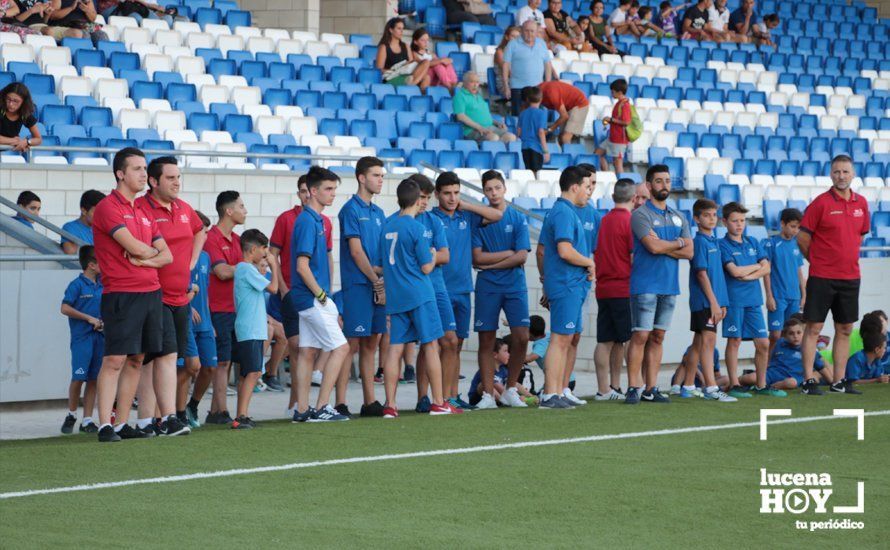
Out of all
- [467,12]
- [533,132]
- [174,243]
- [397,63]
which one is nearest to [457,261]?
[174,243]

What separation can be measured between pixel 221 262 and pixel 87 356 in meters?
1.16

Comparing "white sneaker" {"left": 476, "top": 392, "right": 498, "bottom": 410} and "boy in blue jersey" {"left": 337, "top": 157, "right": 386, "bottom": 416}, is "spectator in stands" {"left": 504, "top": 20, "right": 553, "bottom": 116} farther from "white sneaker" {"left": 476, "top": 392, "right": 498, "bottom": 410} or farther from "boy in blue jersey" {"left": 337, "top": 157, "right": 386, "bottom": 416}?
"boy in blue jersey" {"left": 337, "top": 157, "right": 386, "bottom": 416}

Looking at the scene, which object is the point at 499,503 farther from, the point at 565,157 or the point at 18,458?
the point at 565,157

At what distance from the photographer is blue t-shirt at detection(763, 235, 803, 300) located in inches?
547

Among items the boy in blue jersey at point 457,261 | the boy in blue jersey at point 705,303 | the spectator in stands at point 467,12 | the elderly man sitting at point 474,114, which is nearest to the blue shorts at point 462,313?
the boy in blue jersey at point 457,261

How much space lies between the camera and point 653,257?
1105cm

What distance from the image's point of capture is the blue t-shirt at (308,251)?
9.87m

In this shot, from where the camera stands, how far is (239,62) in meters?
18.9

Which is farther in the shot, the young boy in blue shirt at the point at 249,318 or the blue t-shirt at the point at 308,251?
the blue t-shirt at the point at 308,251

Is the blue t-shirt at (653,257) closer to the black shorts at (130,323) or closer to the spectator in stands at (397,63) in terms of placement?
the black shorts at (130,323)

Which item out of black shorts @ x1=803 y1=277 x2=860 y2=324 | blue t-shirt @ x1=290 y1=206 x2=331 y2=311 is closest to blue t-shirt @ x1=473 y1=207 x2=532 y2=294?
blue t-shirt @ x1=290 y1=206 x2=331 y2=311

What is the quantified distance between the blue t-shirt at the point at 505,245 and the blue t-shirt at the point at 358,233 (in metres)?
1.03

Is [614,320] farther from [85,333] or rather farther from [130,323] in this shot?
[130,323]

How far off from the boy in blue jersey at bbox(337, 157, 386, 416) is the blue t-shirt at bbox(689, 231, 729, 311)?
2.84m
